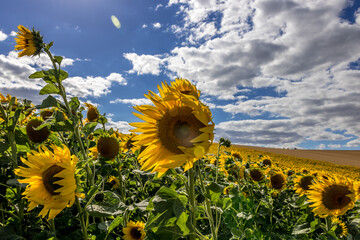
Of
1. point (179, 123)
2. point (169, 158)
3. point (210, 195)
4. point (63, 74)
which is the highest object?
point (63, 74)

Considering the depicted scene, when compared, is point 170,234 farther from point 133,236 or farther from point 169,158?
point 133,236

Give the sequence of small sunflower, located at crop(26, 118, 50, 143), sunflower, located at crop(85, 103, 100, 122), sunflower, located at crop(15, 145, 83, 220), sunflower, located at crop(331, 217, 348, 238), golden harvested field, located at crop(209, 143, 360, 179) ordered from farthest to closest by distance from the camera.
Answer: golden harvested field, located at crop(209, 143, 360, 179)
sunflower, located at crop(85, 103, 100, 122)
sunflower, located at crop(331, 217, 348, 238)
small sunflower, located at crop(26, 118, 50, 143)
sunflower, located at crop(15, 145, 83, 220)

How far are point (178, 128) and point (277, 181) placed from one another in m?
3.19

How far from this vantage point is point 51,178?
5.32 feet

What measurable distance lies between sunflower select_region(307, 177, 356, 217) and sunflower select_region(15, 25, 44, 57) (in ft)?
12.1

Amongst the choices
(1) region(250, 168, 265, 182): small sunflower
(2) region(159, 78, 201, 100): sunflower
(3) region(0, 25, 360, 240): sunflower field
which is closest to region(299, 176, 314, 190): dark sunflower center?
(3) region(0, 25, 360, 240): sunflower field

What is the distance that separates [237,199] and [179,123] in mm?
1155

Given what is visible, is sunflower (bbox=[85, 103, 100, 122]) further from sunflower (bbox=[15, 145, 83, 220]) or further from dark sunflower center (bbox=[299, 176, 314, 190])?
dark sunflower center (bbox=[299, 176, 314, 190])

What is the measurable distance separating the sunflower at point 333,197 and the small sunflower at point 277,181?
1.04 meters

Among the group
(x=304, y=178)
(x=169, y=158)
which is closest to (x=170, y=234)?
(x=169, y=158)

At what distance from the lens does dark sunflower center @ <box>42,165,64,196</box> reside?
160 centimetres

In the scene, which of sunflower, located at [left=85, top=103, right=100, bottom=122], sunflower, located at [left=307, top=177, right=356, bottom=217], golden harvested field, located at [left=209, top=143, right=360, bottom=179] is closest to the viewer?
sunflower, located at [left=307, top=177, right=356, bottom=217]

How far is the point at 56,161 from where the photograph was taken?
5.53 feet

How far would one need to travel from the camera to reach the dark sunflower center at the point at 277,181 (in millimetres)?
3908
